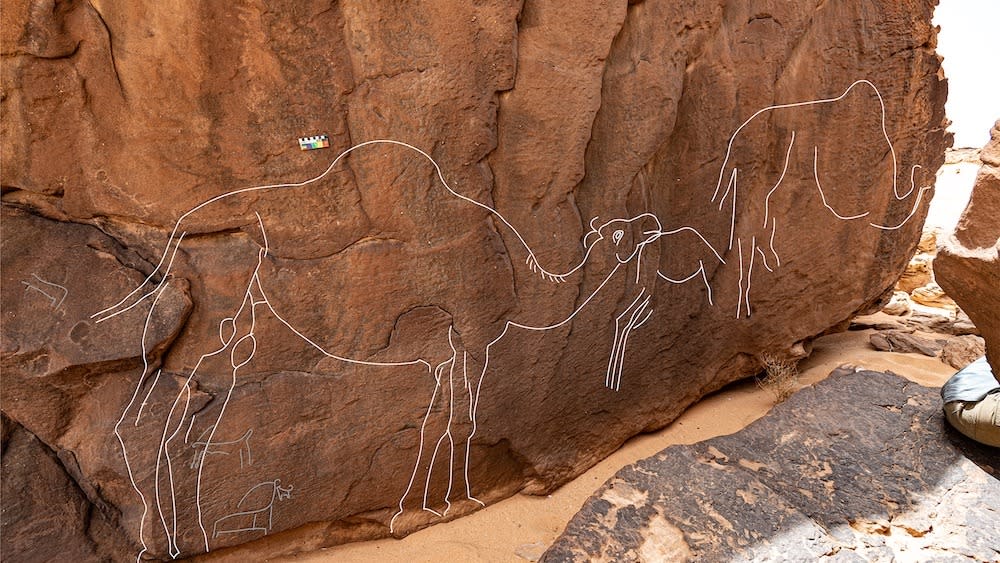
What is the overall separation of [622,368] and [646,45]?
1.46m

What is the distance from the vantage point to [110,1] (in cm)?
187

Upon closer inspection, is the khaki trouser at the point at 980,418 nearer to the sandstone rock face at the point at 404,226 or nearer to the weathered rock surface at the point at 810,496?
the weathered rock surface at the point at 810,496

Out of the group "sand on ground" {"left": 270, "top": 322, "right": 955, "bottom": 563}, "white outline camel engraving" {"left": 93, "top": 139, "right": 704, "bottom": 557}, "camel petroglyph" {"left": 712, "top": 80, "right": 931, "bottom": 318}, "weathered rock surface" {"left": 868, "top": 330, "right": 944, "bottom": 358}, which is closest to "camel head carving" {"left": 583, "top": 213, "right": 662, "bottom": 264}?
"white outline camel engraving" {"left": 93, "top": 139, "right": 704, "bottom": 557}

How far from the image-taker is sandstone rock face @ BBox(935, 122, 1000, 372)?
6.95ft

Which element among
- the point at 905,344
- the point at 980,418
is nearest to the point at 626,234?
the point at 980,418

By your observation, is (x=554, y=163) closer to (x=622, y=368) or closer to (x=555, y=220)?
(x=555, y=220)

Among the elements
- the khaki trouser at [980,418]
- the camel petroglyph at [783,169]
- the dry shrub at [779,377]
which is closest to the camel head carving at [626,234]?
the camel petroglyph at [783,169]

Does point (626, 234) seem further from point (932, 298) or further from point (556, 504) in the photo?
point (932, 298)

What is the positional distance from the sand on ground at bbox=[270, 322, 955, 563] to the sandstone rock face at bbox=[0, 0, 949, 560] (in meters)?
0.08

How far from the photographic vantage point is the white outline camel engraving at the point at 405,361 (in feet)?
6.90

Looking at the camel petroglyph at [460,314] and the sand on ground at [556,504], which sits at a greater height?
the camel petroglyph at [460,314]

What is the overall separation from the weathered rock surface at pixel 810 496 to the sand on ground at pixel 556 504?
569 millimetres

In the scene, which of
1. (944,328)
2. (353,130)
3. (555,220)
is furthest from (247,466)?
(944,328)

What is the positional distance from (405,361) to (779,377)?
2.13 m
